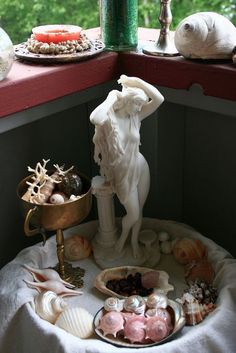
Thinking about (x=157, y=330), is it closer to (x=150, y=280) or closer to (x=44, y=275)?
(x=150, y=280)

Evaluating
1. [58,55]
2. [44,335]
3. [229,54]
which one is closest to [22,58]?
[58,55]

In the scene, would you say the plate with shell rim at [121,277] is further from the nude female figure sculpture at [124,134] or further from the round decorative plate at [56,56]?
the round decorative plate at [56,56]

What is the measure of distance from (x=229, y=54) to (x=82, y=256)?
49 cm

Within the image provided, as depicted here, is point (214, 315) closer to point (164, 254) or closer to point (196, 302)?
point (196, 302)

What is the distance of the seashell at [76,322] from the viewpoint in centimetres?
78

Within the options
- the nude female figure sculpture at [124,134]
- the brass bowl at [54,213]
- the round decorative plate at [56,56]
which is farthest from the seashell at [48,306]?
the round decorative plate at [56,56]

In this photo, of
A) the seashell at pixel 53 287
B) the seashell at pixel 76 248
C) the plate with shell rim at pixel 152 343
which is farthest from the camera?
the seashell at pixel 76 248

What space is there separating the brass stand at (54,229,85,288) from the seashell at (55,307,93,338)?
4.3 inches

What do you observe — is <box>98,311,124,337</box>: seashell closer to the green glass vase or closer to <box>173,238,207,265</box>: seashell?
<box>173,238,207,265</box>: seashell

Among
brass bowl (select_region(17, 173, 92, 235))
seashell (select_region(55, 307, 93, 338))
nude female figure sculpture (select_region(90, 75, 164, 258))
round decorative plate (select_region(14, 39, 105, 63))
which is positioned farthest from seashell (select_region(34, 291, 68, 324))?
round decorative plate (select_region(14, 39, 105, 63))

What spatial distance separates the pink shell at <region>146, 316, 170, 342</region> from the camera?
30.0 inches

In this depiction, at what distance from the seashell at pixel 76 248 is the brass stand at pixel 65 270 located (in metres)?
0.02

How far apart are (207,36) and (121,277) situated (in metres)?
0.48

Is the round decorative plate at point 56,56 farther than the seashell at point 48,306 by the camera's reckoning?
Yes
